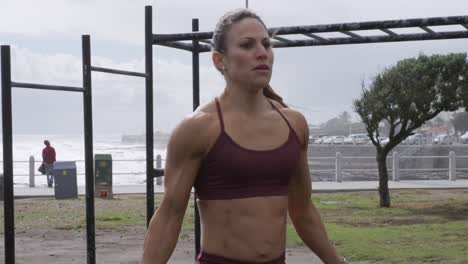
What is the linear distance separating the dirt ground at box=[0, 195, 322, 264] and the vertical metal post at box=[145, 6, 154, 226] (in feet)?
11.3

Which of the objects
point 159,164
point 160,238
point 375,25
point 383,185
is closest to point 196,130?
point 160,238

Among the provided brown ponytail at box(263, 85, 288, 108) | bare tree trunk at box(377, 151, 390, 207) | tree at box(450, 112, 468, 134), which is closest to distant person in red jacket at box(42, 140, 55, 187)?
bare tree trunk at box(377, 151, 390, 207)

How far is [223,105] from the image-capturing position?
293 centimetres

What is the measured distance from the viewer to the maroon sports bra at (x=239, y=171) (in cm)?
279

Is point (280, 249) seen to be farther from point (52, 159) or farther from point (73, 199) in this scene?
point (52, 159)

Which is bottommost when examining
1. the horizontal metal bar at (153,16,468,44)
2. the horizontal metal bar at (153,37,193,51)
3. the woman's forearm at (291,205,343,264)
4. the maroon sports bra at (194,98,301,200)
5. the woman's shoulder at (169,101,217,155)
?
the woman's forearm at (291,205,343,264)

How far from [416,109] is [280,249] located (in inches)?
485

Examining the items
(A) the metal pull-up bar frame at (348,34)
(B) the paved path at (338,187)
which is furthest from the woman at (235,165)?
(B) the paved path at (338,187)

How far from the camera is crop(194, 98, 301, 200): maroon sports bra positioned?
2795 mm

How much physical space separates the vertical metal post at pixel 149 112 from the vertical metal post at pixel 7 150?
0.91 m

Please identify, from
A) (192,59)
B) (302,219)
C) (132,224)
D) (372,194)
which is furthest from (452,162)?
(302,219)

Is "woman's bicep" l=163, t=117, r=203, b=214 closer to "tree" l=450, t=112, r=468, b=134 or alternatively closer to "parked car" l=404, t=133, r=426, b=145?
"parked car" l=404, t=133, r=426, b=145

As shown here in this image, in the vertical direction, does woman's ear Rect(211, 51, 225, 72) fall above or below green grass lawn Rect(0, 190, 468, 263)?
above

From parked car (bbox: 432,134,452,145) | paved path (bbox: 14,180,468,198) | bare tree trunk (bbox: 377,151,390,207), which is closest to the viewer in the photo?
bare tree trunk (bbox: 377,151,390,207)
